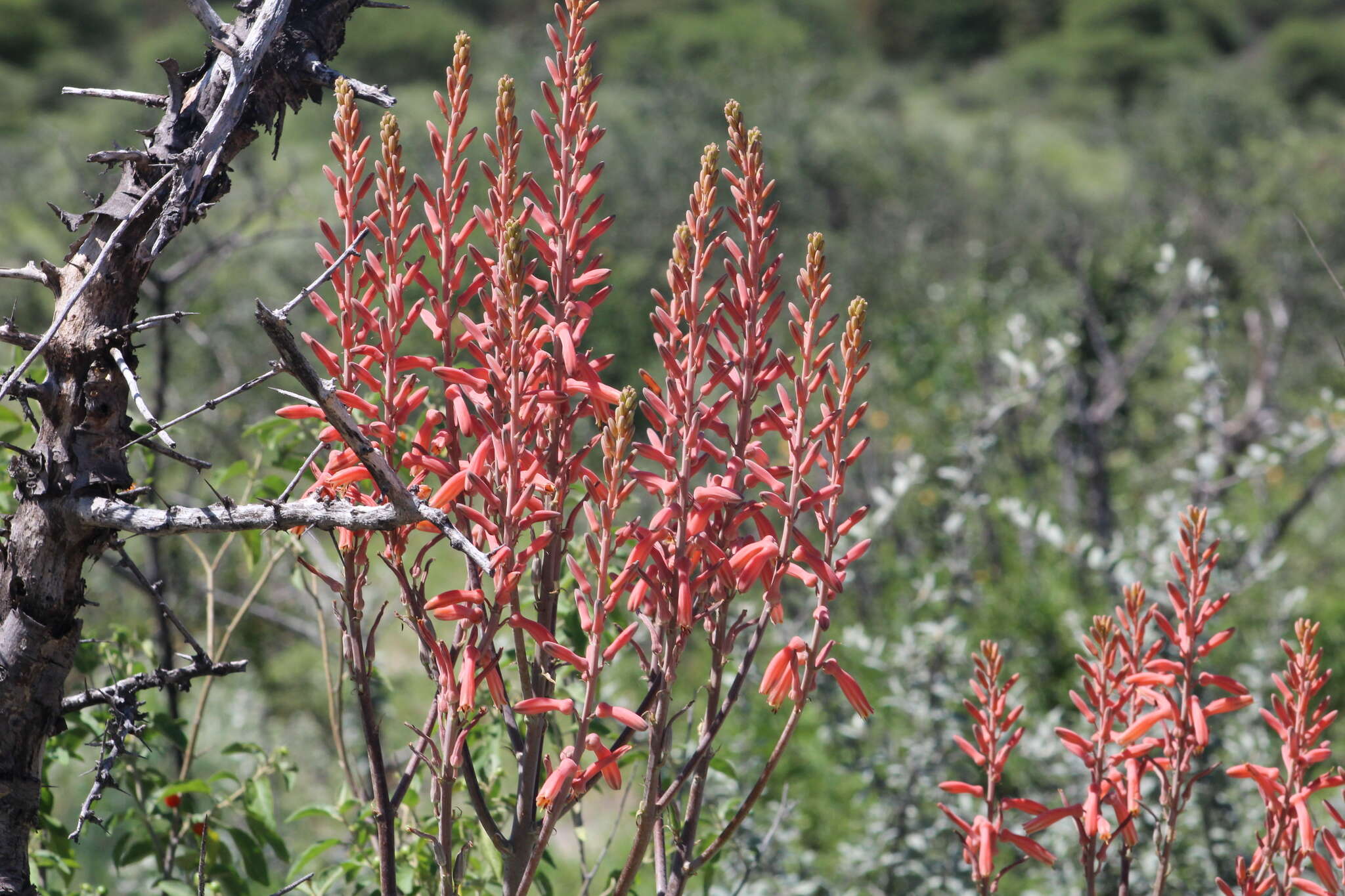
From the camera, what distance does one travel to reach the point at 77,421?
151 cm

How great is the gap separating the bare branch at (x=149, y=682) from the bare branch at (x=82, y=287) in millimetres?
448

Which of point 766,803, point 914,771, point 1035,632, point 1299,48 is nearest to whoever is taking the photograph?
point 914,771

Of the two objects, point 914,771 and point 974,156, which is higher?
point 974,156

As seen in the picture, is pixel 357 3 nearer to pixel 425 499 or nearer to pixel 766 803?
pixel 425 499

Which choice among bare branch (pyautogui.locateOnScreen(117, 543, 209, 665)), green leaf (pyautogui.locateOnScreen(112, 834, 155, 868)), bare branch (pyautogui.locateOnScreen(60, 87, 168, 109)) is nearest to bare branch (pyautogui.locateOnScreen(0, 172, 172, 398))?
bare branch (pyautogui.locateOnScreen(60, 87, 168, 109))

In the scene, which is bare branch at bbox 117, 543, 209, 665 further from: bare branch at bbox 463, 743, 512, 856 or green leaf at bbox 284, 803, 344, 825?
green leaf at bbox 284, 803, 344, 825

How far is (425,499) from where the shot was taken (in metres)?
1.49

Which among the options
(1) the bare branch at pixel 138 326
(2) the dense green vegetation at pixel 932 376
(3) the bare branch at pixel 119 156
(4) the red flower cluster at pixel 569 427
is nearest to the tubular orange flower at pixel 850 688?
(4) the red flower cluster at pixel 569 427

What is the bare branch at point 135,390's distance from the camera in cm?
132

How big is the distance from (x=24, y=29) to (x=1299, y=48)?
57.6 m

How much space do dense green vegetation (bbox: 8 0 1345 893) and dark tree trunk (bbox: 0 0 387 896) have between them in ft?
2.40

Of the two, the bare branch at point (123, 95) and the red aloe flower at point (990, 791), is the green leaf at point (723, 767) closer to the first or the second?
the red aloe flower at point (990, 791)

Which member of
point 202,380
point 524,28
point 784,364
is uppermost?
point 524,28

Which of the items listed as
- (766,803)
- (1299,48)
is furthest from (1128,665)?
(1299,48)
